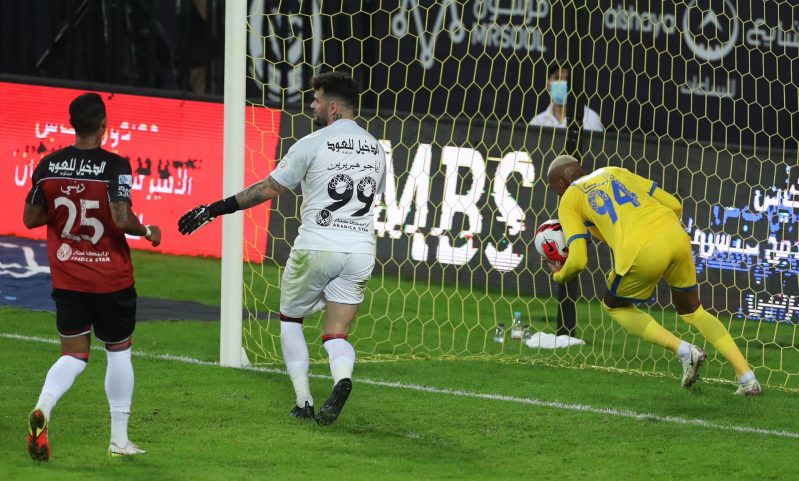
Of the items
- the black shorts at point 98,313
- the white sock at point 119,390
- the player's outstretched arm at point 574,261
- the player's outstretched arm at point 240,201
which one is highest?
the player's outstretched arm at point 240,201

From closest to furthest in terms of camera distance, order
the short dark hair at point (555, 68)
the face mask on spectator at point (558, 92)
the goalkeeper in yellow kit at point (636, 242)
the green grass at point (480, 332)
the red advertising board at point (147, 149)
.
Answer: the goalkeeper in yellow kit at point (636, 242) → the green grass at point (480, 332) → the face mask on spectator at point (558, 92) → the short dark hair at point (555, 68) → the red advertising board at point (147, 149)

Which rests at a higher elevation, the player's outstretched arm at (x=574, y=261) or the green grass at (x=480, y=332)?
the player's outstretched arm at (x=574, y=261)

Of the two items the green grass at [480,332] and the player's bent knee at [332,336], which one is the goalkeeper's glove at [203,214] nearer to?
the player's bent knee at [332,336]

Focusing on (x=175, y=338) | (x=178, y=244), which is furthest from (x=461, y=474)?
(x=178, y=244)

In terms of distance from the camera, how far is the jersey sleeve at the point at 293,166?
24.3 ft

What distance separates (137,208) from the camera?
1438cm

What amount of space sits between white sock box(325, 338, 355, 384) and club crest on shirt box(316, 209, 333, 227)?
620 mm

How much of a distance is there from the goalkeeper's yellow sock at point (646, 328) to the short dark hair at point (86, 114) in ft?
12.6

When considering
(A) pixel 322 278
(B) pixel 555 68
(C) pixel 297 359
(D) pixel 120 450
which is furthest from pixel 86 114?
(B) pixel 555 68

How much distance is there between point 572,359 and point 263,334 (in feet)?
7.47

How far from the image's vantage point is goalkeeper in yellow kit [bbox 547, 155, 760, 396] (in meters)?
8.46

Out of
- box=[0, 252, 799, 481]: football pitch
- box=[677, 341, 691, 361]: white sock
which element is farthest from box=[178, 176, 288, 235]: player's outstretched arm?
box=[677, 341, 691, 361]: white sock

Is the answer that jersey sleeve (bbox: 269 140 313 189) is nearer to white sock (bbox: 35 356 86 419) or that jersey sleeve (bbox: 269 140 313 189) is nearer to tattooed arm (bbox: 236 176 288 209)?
tattooed arm (bbox: 236 176 288 209)

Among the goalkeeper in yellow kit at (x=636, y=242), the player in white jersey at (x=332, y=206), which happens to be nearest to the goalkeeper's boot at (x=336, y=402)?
the player in white jersey at (x=332, y=206)
